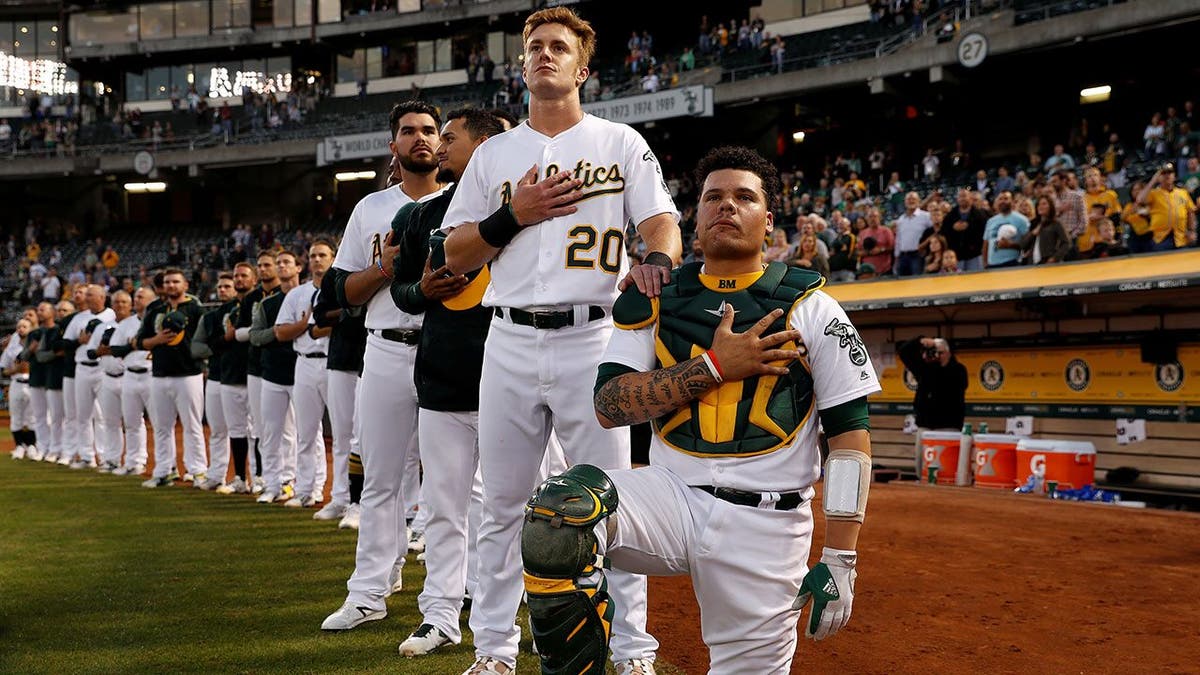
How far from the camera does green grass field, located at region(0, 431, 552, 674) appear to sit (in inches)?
175

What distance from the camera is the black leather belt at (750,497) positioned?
3.02 meters

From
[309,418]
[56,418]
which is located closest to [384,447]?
[309,418]

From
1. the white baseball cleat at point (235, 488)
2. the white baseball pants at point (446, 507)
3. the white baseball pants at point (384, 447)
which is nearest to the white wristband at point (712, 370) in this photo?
the white baseball pants at point (446, 507)

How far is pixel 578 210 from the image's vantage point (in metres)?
3.89

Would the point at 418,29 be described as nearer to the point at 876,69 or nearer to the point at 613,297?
the point at 876,69

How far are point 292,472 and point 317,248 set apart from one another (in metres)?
2.74

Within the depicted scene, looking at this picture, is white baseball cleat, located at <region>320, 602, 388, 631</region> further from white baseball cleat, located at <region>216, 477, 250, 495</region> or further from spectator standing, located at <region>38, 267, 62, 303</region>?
spectator standing, located at <region>38, 267, 62, 303</region>

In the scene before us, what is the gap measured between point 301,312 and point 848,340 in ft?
23.6

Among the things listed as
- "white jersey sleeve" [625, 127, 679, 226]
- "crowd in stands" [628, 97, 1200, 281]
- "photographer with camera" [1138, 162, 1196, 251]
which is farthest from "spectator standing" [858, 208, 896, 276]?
"white jersey sleeve" [625, 127, 679, 226]

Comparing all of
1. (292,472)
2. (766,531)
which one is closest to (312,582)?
(766,531)

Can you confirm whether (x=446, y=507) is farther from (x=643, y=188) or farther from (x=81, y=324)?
(x=81, y=324)

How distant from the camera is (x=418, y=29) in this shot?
136ft

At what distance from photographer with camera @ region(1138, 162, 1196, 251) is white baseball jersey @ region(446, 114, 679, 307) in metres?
9.38

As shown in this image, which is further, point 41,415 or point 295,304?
point 41,415
